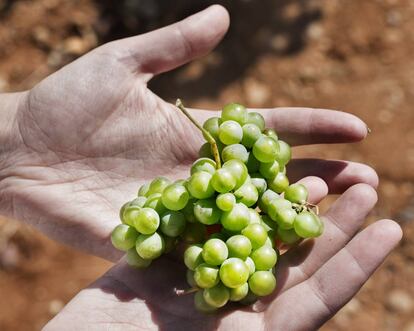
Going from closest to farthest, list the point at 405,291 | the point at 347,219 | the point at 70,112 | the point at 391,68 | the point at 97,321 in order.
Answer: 1. the point at 97,321
2. the point at 347,219
3. the point at 70,112
4. the point at 405,291
5. the point at 391,68

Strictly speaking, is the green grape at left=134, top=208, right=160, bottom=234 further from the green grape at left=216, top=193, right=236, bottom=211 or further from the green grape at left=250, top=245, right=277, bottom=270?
the green grape at left=250, top=245, right=277, bottom=270

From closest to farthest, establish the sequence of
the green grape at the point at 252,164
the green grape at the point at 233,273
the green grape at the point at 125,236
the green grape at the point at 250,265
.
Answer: the green grape at the point at 233,273, the green grape at the point at 250,265, the green grape at the point at 125,236, the green grape at the point at 252,164

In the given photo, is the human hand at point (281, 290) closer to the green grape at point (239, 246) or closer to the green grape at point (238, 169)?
the green grape at point (239, 246)

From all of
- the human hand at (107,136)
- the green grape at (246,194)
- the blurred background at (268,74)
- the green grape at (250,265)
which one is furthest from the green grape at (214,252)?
the blurred background at (268,74)

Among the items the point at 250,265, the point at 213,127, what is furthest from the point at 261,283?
the point at 213,127

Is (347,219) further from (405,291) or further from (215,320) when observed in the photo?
(405,291)

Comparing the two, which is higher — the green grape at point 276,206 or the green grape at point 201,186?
the green grape at point 201,186

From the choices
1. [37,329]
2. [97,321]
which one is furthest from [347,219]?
[37,329]
